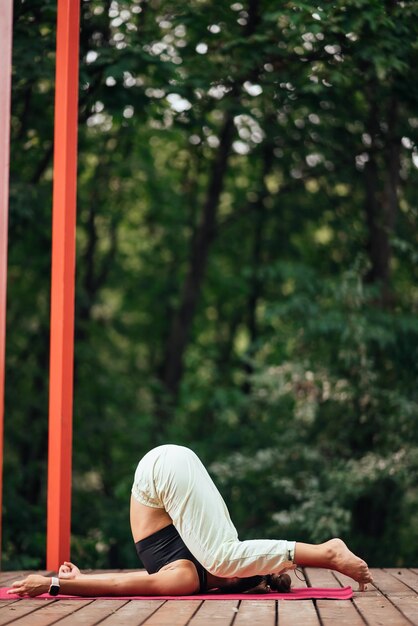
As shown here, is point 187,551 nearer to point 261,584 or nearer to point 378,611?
point 261,584

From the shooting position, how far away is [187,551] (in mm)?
3545

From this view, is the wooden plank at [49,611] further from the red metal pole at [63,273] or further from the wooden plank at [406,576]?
the wooden plank at [406,576]

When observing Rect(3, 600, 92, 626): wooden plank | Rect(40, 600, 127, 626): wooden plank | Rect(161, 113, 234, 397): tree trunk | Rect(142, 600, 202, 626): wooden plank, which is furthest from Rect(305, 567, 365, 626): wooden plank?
Rect(161, 113, 234, 397): tree trunk

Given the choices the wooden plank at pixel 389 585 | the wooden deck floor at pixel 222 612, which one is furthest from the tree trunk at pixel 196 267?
the wooden deck floor at pixel 222 612

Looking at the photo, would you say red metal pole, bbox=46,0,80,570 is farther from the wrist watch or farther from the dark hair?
the dark hair

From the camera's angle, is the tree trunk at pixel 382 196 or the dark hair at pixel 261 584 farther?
the tree trunk at pixel 382 196

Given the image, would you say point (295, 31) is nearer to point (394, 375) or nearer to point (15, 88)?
point (15, 88)

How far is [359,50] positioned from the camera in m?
5.77

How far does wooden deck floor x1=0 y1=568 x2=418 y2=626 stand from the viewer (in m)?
2.94

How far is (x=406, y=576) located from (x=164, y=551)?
1298 millimetres

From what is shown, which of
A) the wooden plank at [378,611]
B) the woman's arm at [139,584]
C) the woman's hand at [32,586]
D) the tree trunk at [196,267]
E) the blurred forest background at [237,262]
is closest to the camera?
the wooden plank at [378,611]

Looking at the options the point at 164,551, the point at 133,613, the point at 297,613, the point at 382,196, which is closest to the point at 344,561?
the point at 297,613

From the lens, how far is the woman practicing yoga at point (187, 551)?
3.46m

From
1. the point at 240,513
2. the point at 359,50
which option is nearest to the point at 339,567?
the point at 359,50
